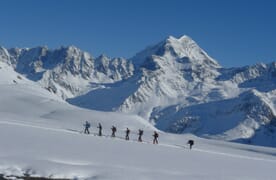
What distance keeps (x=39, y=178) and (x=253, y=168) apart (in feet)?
65.5

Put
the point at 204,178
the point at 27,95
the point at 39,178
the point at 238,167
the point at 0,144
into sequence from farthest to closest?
the point at 27,95, the point at 238,167, the point at 0,144, the point at 204,178, the point at 39,178

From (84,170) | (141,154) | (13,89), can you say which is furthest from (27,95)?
(84,170)

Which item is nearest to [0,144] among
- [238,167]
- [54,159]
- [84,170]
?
[54,159]

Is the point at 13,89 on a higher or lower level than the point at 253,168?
higher

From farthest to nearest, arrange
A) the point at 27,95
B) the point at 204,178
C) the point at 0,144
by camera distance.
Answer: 1. the point at 27,95
2. the point at 0,144
3. the point at 204,178

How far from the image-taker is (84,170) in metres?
36.8

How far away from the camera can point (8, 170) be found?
3562cm

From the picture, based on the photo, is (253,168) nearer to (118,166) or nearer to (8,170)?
(118,166)

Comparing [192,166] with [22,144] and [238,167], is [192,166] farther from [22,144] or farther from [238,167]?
[22,144]

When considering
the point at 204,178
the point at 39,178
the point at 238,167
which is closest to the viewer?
the point at 39,178

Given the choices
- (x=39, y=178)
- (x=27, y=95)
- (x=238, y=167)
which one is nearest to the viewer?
(x=39, y=178)

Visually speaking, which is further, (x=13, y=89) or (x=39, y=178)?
(x=13, y=89)

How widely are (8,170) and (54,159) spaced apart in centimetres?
459

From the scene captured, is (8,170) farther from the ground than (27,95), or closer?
closer
